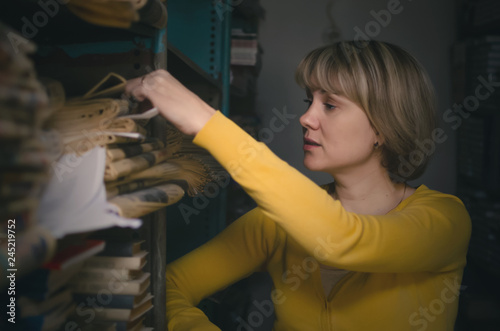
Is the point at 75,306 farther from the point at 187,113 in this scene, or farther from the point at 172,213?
the point at 172,213

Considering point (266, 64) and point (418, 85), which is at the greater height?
point (418, 85)

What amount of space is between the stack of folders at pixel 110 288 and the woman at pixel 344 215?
23 cm

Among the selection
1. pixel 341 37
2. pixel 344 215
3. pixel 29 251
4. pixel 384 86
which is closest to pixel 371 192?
pixel 384 86

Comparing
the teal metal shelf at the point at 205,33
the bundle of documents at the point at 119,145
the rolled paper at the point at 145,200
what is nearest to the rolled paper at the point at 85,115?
the bundle of documents at the point at 119,145

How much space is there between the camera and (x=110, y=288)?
0.59 m

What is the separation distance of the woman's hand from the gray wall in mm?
1939

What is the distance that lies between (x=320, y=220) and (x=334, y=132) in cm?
40

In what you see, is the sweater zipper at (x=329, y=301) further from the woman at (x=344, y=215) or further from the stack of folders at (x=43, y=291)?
the stack of folders at (x=43, y=291)

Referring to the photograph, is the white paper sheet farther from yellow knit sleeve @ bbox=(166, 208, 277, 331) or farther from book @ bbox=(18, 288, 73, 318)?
yellow knit sleeve @ bbox=(166, 208, 277, 331)

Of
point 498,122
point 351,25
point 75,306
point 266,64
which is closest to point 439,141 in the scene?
point 498,122

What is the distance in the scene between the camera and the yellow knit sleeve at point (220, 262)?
102 cm

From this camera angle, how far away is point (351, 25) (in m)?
2.54

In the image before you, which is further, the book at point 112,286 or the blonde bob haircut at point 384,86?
the blonde bob haircut at point 384,86

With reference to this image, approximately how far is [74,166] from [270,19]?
7.82 ft
